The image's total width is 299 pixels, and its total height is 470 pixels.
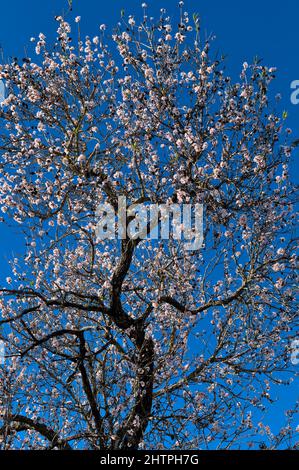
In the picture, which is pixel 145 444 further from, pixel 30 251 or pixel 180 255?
pixel 30 251

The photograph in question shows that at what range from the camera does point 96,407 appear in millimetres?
8273

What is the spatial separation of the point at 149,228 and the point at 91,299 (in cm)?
139

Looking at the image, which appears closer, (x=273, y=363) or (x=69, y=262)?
(x=273, y=363)

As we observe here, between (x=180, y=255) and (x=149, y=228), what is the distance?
0.68 m

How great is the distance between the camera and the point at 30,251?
8.80 m

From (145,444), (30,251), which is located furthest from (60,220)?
(145,444)

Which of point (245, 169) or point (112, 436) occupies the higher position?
point (245, 169)
